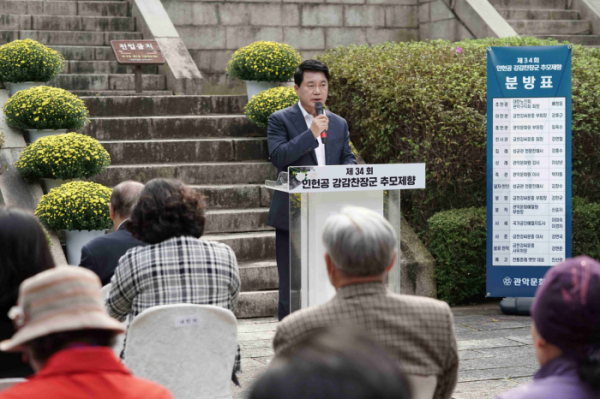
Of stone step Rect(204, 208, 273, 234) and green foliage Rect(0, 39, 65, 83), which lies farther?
green foliage Rect(0, 39, 65, 83)

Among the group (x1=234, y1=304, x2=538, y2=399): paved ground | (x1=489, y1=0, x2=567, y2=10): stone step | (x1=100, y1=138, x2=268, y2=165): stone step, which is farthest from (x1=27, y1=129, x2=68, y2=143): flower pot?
(x1=489, y1=0, x2=567, y2=10): stone step

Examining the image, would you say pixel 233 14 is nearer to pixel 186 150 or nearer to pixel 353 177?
pixel 186 150

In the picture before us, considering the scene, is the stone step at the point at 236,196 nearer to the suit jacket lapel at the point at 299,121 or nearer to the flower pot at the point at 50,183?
the flower pot at the point at 50,183

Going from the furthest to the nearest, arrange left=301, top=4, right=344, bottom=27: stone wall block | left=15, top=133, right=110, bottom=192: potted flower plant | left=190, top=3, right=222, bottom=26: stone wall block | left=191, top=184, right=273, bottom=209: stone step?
1. left=301, top=4, right=344, bottom=27: stone wall block
2. left=190, top=3, right=222, bottom=26: stone wall block
3. left=191, top=184, right=273, bottom=209: stone step
4. left=15, top=133, right=110, bottom=192: potted flower plant

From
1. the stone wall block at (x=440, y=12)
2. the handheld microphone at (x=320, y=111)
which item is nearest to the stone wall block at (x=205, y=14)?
the stone wall block at (x=440, y=12)

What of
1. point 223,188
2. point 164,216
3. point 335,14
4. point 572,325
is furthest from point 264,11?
point 572,325

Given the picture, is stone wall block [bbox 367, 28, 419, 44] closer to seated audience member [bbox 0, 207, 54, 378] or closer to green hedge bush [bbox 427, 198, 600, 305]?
green hedge bush [bbox 427, 198, 600, 305]

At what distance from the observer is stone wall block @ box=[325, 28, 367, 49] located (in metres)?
12.3

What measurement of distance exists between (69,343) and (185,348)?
3.54 ft

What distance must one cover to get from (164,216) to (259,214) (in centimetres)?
437

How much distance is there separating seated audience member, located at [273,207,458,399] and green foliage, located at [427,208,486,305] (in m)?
4.51

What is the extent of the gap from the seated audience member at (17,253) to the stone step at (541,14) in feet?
36.6

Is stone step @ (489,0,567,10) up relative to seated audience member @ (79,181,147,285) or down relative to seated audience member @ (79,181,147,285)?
up

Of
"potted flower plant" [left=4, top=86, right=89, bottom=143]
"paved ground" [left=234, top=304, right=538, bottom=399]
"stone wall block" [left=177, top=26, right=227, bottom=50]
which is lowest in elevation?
"paved ground" [left=234, top=304, right=538, bottom=399]
